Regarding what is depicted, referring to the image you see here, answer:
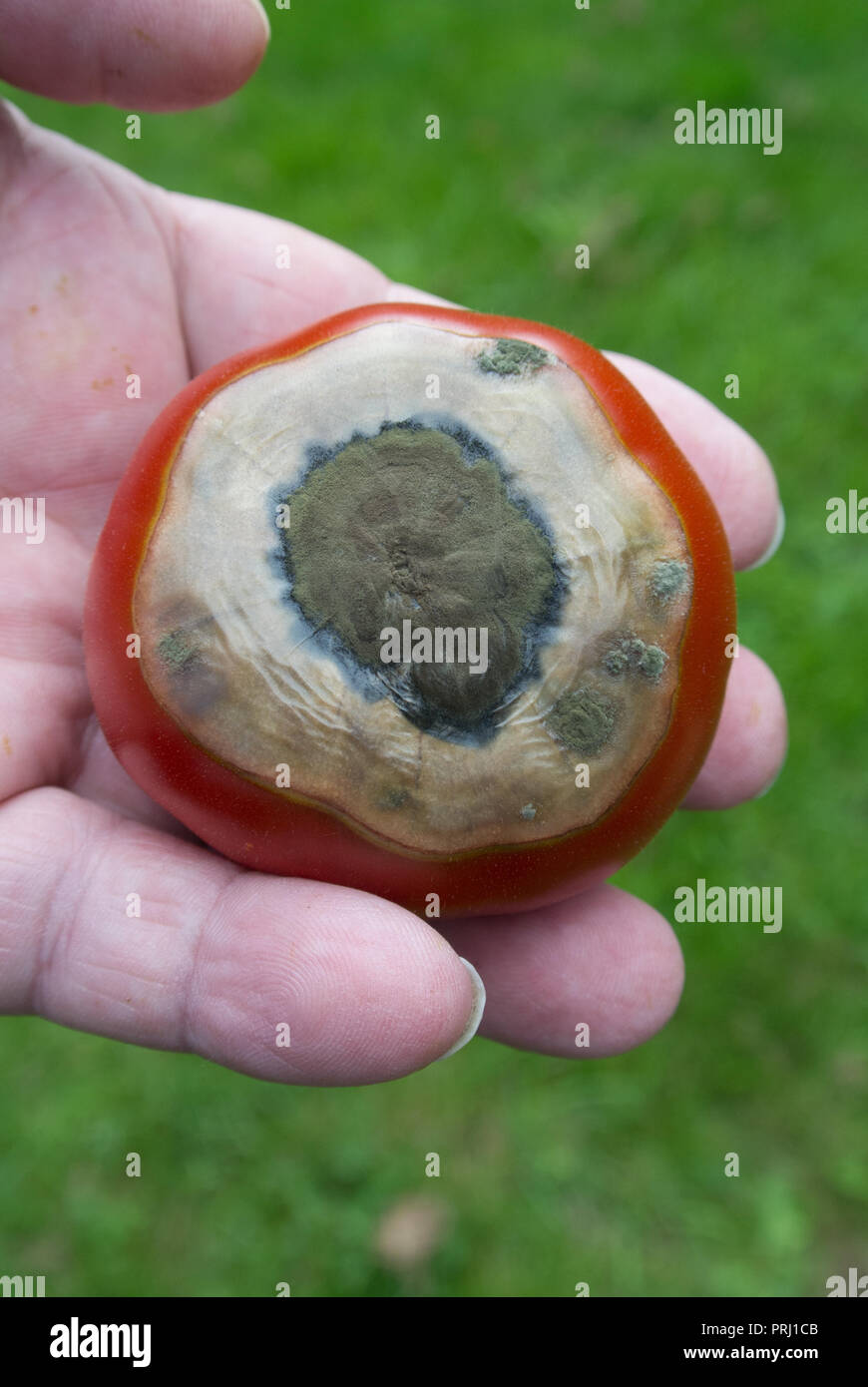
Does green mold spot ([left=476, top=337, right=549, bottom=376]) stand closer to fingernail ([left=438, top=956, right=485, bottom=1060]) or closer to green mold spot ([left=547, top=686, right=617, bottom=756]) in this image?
green mold spot ([left=547, top=686, right=617, bottom=756])

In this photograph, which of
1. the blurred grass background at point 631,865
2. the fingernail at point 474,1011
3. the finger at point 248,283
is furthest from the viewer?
the blurred grass background at point 631,865

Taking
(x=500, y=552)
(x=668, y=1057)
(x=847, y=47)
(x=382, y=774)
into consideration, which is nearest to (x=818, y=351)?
(x=847, y=47)

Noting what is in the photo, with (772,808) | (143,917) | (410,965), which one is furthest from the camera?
(772,808)

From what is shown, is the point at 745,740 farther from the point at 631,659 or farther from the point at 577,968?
the point at 631,659

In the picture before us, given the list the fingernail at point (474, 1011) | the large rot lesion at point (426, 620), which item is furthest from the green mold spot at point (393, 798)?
the fingernail at point (474, 1011)

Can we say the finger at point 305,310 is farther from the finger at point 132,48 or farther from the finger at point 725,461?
the finger at point 132,48

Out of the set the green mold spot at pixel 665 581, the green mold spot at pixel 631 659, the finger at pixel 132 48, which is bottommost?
the green mold spot at pixel 631 659

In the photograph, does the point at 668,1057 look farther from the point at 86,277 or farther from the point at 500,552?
the point at 86,277
